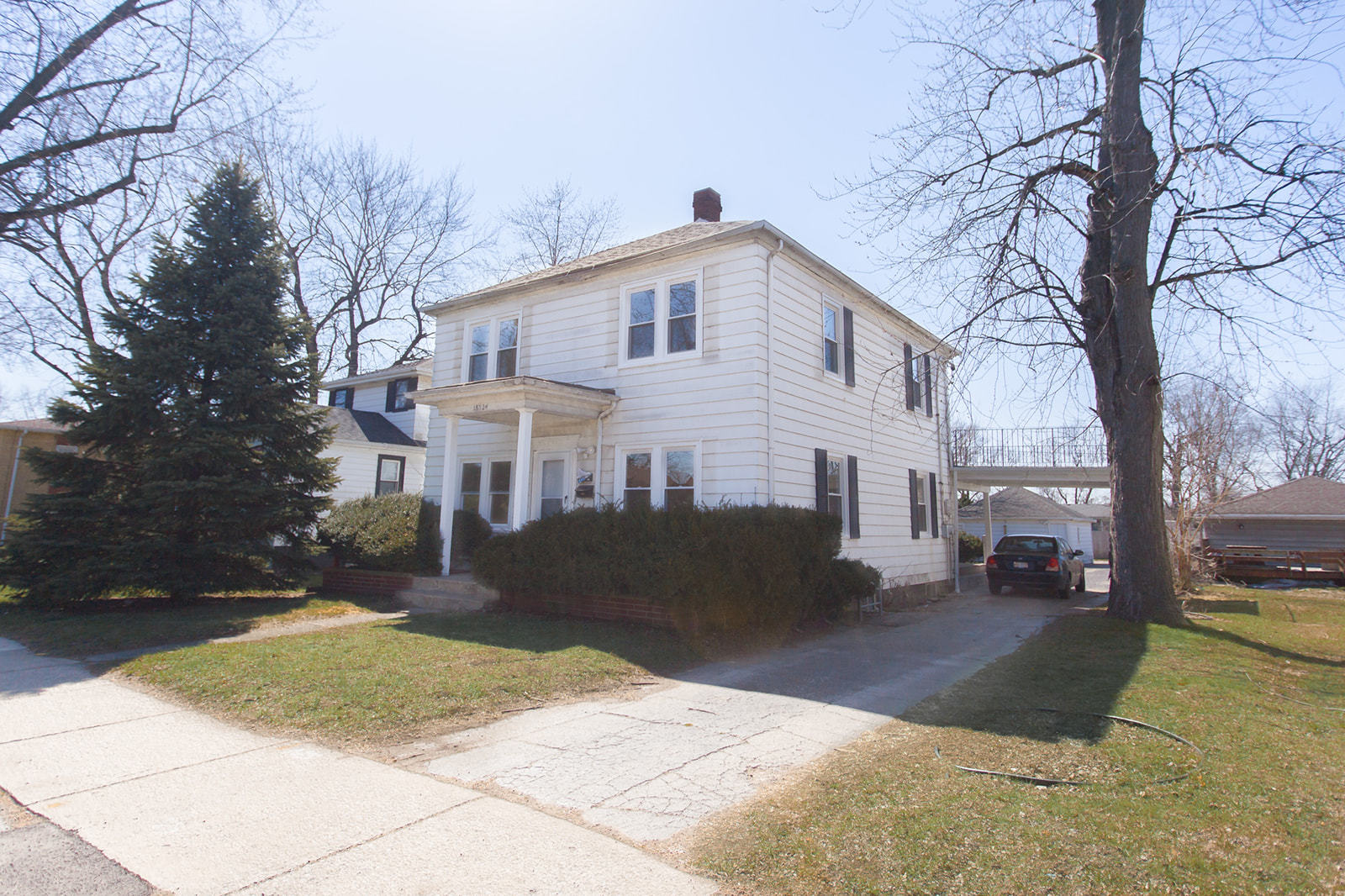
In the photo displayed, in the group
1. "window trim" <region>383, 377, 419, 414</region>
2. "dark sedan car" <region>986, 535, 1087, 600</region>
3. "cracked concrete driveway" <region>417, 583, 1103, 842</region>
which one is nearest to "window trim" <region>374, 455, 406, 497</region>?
"window trim" <region>383, 377, 419, 414</region>

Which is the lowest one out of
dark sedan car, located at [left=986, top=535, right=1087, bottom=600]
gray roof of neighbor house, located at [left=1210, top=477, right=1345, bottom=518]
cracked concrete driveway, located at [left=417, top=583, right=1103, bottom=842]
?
cracked concrete driveway, located at [left=417, top=583, right=1103, bottom=842]

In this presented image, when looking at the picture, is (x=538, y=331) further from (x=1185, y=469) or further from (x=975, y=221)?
(x=1185, y=469)

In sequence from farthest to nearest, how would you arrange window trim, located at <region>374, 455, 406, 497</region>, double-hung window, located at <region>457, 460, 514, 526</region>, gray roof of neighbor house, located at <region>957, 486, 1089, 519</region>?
gray roof of neighbor house, located at <region>957, 486, 1089, 519</region> → window trim, located at <region>374, 455, 406, 497</region> → double-hung window, located at <region>457, 460, 514, 526</region>

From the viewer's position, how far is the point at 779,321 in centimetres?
1211

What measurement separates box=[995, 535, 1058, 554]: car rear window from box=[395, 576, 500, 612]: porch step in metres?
12.8

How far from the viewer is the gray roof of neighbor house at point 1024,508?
129ft

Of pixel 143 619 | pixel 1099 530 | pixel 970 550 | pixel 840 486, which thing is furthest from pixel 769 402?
pixel 1099 530

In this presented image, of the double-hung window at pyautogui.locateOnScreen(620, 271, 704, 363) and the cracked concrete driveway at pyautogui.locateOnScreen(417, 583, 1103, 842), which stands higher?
the double-hung window at pyautogui.locateOnScreen(620, 271, 704, 363)

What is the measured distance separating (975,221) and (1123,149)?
2.94 m

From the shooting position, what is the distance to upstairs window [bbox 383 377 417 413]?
24.4m

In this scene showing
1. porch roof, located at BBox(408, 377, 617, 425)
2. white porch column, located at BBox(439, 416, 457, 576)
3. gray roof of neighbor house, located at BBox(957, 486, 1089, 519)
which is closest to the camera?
porch roof, located at BBox(408, 377, 617, 425)

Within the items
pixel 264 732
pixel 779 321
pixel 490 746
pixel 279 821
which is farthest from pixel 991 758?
pixel 779 321

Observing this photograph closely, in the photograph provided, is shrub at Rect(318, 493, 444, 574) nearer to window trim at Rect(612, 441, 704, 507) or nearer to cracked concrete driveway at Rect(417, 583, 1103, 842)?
window trim at Rect(612, 441, 704, 507)

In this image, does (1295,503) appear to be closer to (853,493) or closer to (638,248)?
(853,493)
